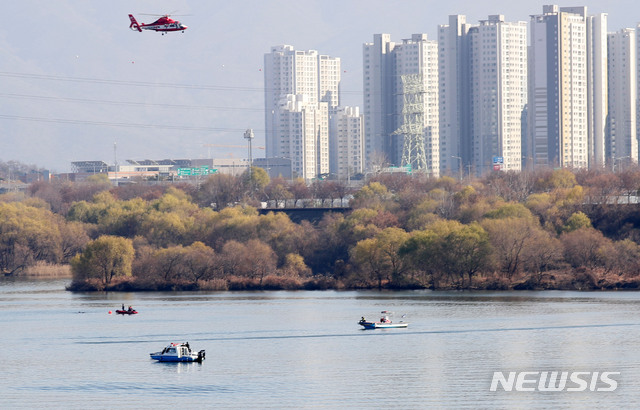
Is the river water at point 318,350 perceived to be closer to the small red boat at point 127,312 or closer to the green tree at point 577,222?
the small red boat at point 127,312

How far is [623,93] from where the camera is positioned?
7377 inches

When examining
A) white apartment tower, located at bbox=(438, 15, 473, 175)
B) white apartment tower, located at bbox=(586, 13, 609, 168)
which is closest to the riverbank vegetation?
white apartment tower, located at bbox=(586, 13, 609, 168)

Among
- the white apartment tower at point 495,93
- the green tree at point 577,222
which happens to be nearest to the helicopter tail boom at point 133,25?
the green tree at point 577,222

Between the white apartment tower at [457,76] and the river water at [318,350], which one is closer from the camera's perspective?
the river water at [318,350]

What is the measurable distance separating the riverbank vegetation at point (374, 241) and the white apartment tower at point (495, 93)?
69.8m

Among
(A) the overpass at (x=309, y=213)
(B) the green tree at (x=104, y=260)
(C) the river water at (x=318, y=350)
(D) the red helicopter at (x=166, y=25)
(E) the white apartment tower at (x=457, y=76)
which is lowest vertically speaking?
(C) the river water at (x=318, y=350)

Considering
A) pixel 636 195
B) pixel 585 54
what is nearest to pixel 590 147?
pixel 585 54

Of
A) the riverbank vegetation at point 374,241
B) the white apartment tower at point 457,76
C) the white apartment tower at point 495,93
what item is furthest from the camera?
the white apartment tower at point 457,76

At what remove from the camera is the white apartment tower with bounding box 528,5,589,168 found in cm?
16150

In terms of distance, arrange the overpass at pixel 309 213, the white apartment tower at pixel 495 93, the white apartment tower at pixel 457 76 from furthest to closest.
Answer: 1. the white apartment tower at pixel 457 76
2. the white apartment tower at pixel 495 93
3. the overpass at pixel 309 213

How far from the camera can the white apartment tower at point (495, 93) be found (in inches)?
7510

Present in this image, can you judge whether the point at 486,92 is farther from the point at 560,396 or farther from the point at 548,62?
the point at 560,396

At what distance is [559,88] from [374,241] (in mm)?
89701

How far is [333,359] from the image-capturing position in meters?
47.2
